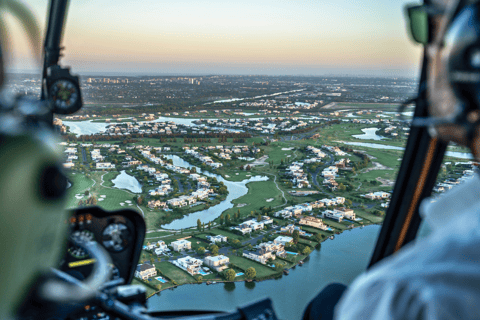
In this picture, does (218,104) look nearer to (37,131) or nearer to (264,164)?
(264,164)

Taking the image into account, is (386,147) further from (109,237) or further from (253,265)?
(109,237)

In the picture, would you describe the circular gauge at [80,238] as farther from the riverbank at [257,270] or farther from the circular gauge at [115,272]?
the riverbank at [257,270]

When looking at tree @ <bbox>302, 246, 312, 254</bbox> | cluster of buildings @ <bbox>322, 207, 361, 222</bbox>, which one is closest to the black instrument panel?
tree @ <bbox>302, 246, 312, 254</bbox>

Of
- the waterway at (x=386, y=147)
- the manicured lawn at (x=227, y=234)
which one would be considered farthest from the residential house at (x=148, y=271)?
the waterway at (x=386, y=147)

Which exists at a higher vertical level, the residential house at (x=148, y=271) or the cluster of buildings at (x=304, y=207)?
the cluster of buildings at (x=304, y=207)

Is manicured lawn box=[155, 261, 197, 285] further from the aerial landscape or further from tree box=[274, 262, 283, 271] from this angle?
tree box=[274, 262, 283, 271]

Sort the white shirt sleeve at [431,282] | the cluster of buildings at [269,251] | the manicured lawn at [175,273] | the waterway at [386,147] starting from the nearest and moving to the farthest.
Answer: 1. the white shirt sleeve at [431,282]
2. the waterway at [386,147]
3. the manicured lawn at [175,273]
4. the cluster of buildings at [269,251]

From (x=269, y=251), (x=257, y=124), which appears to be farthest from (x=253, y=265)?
(x=257, y=124)
